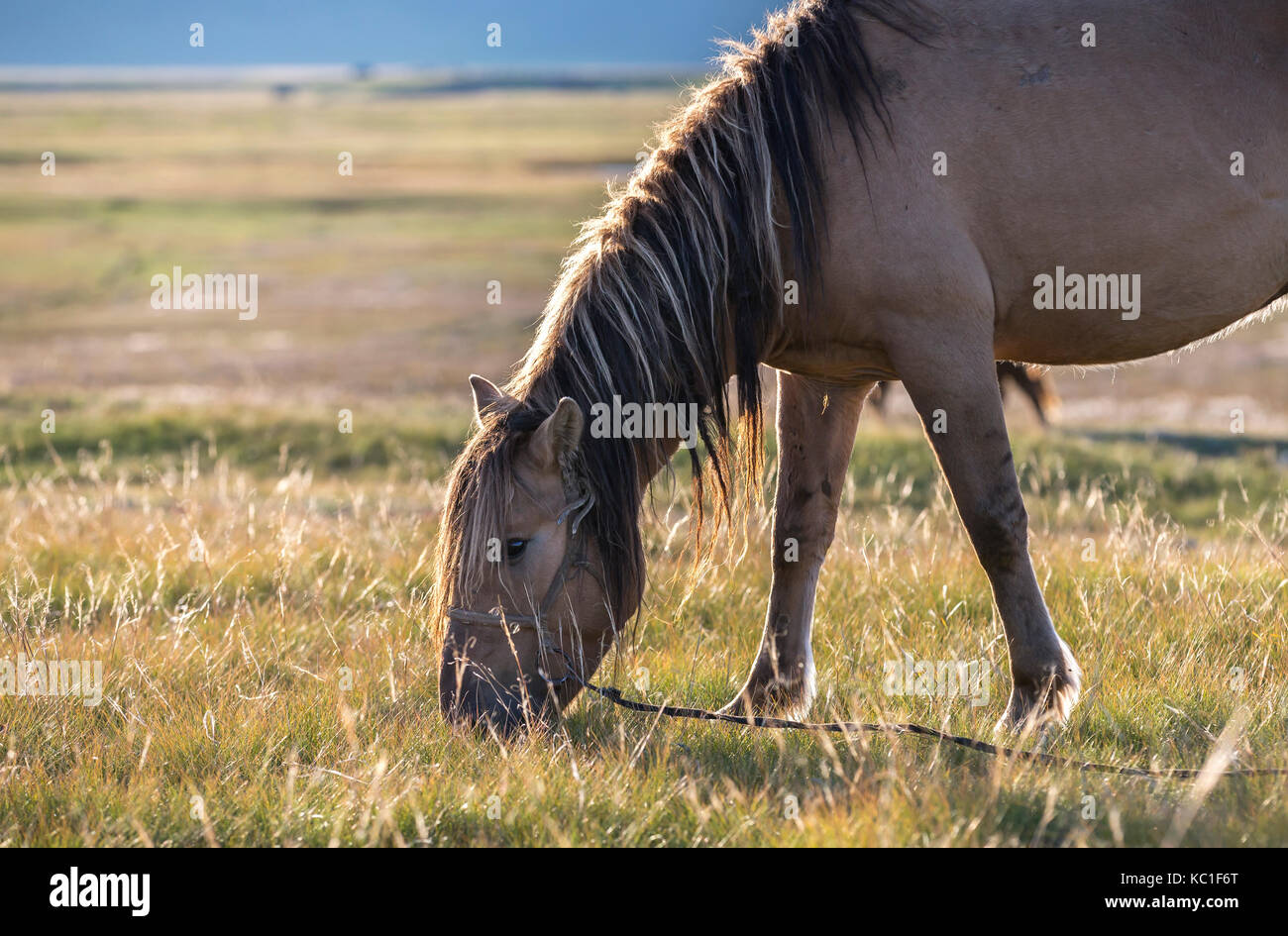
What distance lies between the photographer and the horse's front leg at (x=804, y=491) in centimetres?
498

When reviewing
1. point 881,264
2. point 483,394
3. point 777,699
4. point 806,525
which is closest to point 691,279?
point 881,264

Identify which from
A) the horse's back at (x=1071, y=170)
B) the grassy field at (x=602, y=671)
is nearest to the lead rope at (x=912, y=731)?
the grassy field at (x=602, y=671)

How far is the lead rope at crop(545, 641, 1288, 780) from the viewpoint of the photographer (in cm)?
354

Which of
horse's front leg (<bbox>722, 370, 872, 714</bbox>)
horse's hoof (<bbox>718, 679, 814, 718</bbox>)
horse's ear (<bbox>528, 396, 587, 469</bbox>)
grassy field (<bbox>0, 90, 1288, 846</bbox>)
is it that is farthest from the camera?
horse's front leg (<bbox>722, 370, 872, 714</bbox>)

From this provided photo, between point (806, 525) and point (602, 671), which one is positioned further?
point (806, 525)

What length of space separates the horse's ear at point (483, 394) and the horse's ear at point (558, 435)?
0.29 meters

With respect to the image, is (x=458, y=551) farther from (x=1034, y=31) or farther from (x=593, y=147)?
(x=593, y=147)

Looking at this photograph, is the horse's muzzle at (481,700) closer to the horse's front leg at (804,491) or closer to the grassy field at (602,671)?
the grassy field at (602,671)

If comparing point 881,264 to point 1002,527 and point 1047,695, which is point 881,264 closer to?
point 1002,527

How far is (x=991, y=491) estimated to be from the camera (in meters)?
4.30

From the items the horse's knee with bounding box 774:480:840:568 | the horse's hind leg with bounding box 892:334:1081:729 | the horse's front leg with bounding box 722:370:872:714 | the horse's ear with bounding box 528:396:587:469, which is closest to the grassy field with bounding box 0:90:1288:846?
the horse's hind leg with bounding box 892:334:1081:729

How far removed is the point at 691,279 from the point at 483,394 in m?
0.91

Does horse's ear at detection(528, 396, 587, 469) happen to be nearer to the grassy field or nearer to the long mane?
the long mane

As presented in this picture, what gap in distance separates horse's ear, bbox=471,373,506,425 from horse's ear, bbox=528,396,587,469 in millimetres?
287
